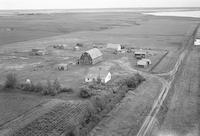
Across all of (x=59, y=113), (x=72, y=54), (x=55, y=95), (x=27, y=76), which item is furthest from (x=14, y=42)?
(x=59, y=113)

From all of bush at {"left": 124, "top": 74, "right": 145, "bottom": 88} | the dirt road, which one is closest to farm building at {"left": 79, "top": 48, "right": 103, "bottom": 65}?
the dirt road

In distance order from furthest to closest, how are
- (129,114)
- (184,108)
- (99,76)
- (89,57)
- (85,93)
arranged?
(89,57)
(99,76)
(85,93)
(184,108)
(129,114)

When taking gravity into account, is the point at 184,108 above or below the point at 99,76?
below

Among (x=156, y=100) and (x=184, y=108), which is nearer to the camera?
(x=184, y=108)

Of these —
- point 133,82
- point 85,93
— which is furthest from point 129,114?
point 133,82

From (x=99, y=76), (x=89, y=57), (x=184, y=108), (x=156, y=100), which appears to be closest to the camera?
(x=184, y=108)

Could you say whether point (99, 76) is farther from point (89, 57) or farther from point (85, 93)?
point (89, 57)

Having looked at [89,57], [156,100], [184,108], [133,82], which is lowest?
[184,108]

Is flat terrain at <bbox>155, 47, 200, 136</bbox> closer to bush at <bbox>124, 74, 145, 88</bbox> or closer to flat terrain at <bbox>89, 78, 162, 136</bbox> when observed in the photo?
flat terrain at <bbox>89, 78, 162, 136</bbox>

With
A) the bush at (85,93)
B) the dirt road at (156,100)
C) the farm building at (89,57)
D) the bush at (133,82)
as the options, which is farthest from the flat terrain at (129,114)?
the farm building at (89,57)
